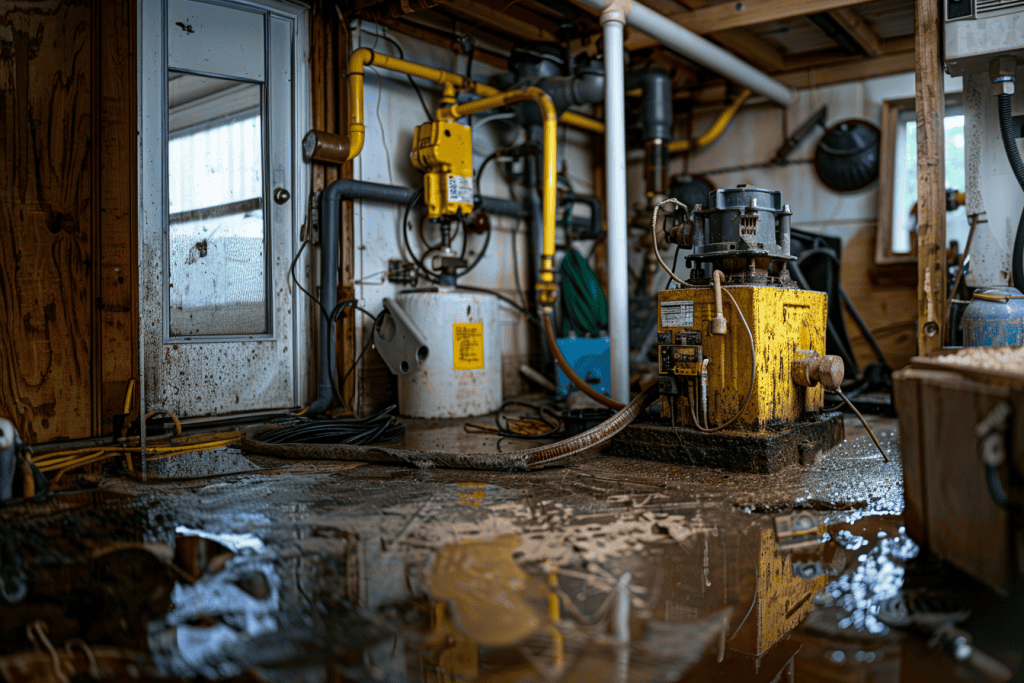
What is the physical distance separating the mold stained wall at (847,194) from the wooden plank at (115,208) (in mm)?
3993

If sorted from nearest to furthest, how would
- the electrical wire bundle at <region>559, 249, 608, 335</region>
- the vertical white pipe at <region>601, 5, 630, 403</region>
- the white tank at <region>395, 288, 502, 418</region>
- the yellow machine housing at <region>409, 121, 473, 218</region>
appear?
1. the vertical white pipe at <region>601, 5, 630, 403</region>
2. the white tank at <region>395, 288, 502, 418</region>
3. the yellow machine housing at <region>409, 121, 473, 218</region>
4. the electrical wire bundle at <region>559, 249, 608, 335</region>

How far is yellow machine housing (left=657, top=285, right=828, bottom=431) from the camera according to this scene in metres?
2.45

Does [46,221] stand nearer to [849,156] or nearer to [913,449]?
[913,449]

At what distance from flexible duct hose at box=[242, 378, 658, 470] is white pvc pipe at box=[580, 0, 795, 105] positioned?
195 centimetres

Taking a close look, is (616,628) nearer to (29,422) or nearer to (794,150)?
(29,422)

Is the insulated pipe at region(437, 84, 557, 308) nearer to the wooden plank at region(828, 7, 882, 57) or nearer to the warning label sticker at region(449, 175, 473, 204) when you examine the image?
the warning label sticker at region(449, 175, 473, 204)

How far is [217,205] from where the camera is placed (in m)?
3.51

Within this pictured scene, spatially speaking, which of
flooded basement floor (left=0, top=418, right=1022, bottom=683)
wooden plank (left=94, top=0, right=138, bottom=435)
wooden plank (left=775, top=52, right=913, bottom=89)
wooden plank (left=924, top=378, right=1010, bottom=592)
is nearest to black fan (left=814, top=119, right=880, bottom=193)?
wooden plank (left=775, top=52, right=913, bottom=89)

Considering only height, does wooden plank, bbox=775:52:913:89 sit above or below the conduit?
above

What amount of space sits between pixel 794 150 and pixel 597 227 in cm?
150

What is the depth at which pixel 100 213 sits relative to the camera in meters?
3.05

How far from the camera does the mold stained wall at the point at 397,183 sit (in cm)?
397

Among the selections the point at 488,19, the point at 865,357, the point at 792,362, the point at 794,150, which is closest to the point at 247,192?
the point at 488,19

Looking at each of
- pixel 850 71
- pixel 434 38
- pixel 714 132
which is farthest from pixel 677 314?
pixel 850 71
